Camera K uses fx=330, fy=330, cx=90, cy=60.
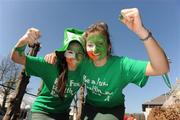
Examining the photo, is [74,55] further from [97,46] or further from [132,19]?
[132,19]

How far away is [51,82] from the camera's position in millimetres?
3969

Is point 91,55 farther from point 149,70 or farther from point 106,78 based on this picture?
point 149,70

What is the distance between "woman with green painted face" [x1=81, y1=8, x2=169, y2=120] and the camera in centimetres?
349

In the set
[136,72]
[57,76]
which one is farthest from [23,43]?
[136,72]

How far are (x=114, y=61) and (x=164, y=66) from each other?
2.19 ft

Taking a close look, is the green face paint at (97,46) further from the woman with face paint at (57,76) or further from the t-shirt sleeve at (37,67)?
the t-shirt sleeve at (37,67)

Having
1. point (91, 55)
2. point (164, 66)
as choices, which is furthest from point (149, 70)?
point (91, 55)

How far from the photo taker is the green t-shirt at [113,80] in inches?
139

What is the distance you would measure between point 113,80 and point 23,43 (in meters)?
1.12

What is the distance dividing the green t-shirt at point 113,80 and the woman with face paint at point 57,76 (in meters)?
0.31

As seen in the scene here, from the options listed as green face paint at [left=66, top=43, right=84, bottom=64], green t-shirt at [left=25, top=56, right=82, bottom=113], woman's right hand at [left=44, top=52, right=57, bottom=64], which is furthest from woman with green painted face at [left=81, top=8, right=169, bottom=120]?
woman's right hand at [left=44, top=52, right=57, bottom=64]

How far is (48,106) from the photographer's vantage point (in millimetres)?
3963

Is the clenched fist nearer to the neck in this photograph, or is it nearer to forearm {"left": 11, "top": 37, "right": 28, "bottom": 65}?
the neck

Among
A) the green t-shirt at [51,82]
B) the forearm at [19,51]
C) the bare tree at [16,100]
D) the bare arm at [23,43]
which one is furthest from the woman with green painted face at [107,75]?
the bare tree at [16,100]
